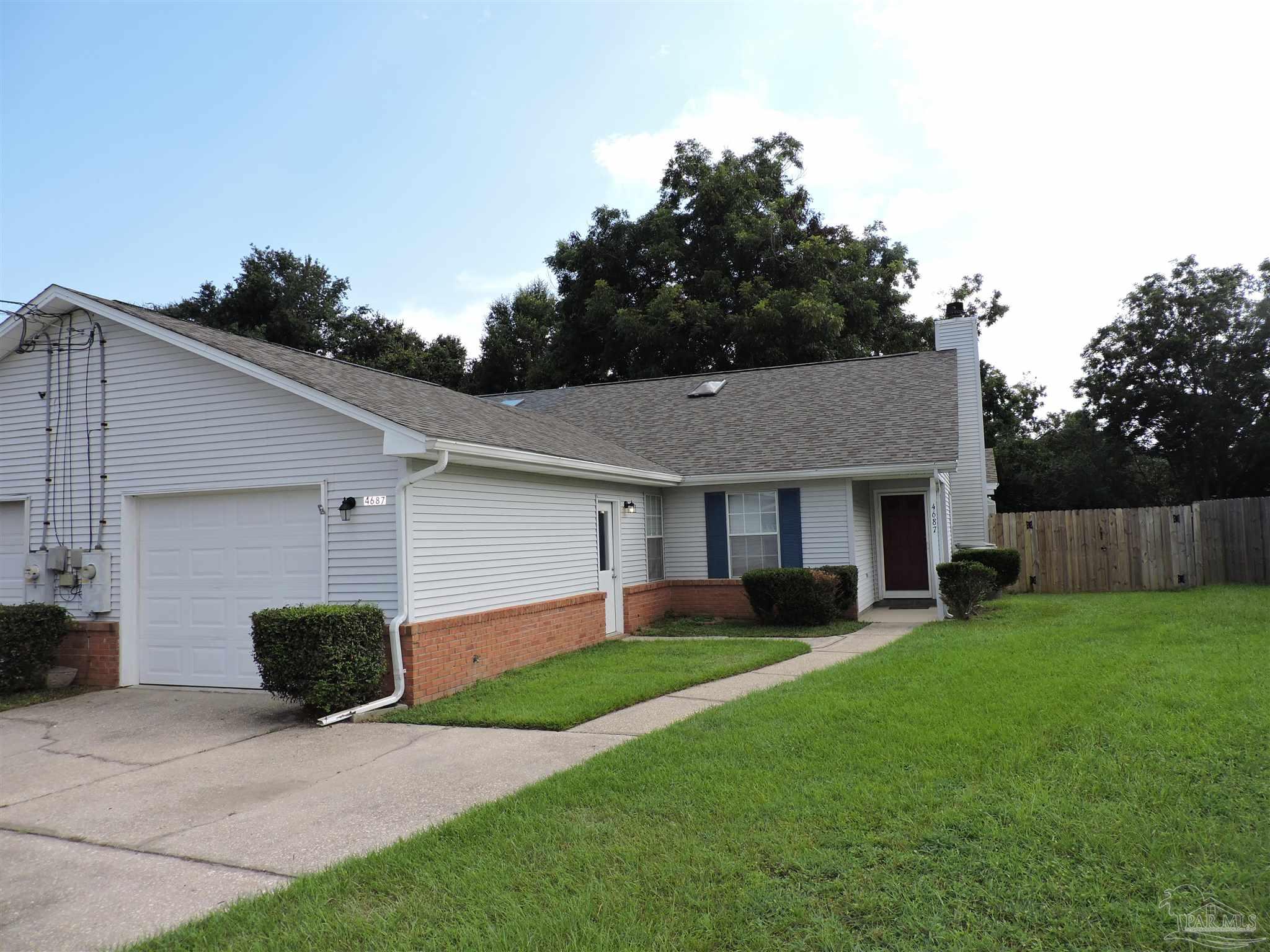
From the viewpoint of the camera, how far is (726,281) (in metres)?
30.1

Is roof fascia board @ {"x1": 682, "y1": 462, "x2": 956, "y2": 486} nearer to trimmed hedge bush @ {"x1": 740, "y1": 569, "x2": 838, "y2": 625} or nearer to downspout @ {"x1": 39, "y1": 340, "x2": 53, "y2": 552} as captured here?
trimmed hedge bush @ {"x1": 740, "y1": 569, "x2": 838, "y2": 625}

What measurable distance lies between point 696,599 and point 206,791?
10276 millimetres

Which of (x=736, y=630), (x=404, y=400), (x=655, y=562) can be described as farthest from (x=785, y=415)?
(x=404, y=400)

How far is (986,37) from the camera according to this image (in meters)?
11.0

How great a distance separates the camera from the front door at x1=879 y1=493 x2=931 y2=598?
16.7m

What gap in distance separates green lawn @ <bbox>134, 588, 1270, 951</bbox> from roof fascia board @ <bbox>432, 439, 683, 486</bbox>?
3.87 meters

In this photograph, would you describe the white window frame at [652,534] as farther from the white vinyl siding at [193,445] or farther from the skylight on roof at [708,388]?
the white vinyl siding at [193,445]

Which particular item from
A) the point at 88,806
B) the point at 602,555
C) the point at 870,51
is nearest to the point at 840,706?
the point at 88,806

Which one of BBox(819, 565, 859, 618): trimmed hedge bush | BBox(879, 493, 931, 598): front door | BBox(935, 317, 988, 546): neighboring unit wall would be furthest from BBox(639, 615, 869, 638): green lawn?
BBox(935, 317, 988, 546): neighboring unit wall

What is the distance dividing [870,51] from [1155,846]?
38.9ft

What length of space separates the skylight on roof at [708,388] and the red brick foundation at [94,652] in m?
12.6

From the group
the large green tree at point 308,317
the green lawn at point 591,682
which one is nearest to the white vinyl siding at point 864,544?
the green lawn at point 591,682

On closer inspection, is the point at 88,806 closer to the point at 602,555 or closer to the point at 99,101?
the point at 602,555

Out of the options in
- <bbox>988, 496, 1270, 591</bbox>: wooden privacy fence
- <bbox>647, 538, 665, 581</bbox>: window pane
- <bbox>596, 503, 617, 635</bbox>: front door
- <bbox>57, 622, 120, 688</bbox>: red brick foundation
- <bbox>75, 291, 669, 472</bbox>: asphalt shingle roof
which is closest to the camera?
<bbox>75, 291, 669, 472</bbox>: asphalt shingle roof
